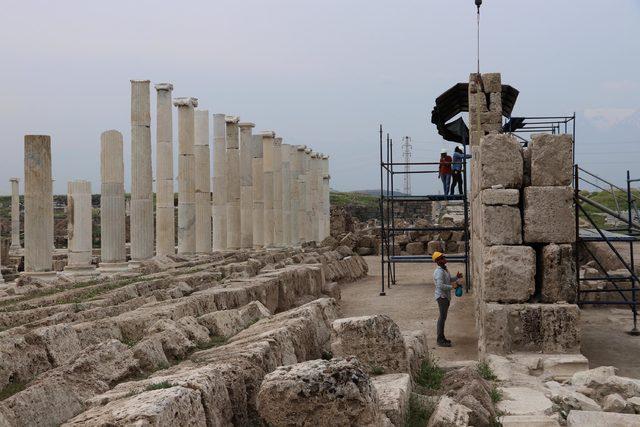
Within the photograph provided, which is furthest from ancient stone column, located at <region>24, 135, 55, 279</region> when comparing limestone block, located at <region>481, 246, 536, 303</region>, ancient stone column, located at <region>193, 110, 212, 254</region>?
limestone block, located at <region>481, 246, 536, 303</region>

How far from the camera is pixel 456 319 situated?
1445cm

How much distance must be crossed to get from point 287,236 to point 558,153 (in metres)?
24.4

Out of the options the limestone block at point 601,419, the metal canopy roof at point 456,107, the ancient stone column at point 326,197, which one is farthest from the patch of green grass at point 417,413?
the ancient stone column at point 326,197

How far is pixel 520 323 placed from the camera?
30.8ft

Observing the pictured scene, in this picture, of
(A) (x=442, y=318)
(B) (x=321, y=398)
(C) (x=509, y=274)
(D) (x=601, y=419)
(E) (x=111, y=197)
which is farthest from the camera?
(E) (x=111, y=197)

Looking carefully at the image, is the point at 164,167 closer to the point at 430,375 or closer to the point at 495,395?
the point at 430,375

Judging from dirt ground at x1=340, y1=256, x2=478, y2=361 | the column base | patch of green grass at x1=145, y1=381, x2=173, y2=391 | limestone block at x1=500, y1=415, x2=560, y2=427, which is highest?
patch of green grass at x1=145, y1=381, x2=173, y2=391

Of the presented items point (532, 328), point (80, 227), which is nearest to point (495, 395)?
point (532, 328)

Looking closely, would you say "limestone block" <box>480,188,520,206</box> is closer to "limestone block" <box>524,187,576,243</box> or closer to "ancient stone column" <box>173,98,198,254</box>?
"limestone block" <box>524,187,576,243</box>

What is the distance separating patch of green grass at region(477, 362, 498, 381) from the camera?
809 centimetres

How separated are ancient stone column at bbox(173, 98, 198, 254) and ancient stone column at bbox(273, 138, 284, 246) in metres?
8.58

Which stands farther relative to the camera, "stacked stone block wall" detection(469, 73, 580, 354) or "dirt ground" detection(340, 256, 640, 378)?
"dirt ground" detection(340, 256, 640, 378)

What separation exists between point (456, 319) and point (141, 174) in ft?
33.8

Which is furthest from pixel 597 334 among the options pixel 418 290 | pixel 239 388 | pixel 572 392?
pixel 239 388
